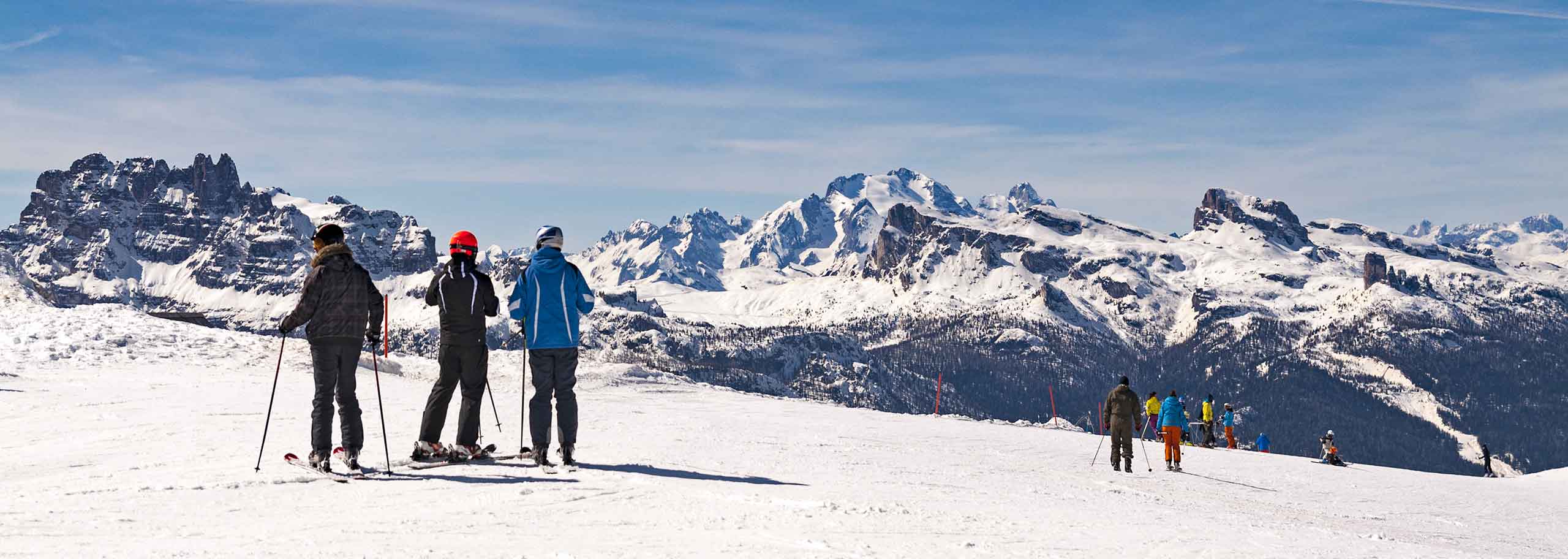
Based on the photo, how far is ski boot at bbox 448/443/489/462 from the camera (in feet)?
46.3

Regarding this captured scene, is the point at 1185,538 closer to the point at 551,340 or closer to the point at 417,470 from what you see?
the point at 551,340

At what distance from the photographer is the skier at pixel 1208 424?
125 feet

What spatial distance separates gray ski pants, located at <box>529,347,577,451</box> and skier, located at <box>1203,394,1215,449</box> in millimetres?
28007

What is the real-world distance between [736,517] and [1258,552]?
4.69 meters

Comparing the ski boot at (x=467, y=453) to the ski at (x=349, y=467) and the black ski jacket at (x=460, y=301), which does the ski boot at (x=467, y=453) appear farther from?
the black ski jacket at (x=460, y=301)

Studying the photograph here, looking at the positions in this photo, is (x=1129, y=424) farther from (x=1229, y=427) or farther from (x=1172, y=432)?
(x=1229, y=427)

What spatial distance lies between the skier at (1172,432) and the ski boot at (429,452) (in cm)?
1550

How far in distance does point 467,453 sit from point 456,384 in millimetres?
837

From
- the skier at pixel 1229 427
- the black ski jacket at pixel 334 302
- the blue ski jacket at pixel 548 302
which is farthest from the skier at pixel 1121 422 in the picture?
the skier at pixel 1229 427

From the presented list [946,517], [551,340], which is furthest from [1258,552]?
[551,340]

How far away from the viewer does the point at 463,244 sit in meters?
14.4

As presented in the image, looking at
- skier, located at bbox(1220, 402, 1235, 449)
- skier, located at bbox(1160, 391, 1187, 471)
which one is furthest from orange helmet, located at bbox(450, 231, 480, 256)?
skier, located at bbox(1220, 402, 1235, 449)

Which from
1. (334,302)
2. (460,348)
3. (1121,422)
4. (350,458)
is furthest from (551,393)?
(1121,422)

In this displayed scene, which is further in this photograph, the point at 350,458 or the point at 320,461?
the point at 350,458
